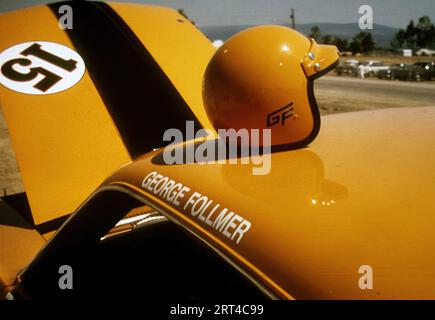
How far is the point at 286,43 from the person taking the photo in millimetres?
1431

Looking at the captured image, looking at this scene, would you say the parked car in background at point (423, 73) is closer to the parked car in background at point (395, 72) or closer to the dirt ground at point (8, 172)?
the parked car in background at point (395, 72)

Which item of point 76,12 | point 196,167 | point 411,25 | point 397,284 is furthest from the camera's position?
point 411,25

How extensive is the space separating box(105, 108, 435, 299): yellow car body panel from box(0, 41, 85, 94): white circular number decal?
3.12 metres

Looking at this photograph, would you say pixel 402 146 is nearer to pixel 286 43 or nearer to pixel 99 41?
pixel 286 43

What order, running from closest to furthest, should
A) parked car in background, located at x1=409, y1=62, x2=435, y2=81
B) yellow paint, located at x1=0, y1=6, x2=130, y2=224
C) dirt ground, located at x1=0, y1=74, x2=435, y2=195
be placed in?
yellow paint, located at x1=0, y1=6, x2=130, y2=224 < dirt ground, located at x1=0, y1=74, x2=435, y2=195 < parked car in background, located at x1=409, y1=62, x2=435, y2=81

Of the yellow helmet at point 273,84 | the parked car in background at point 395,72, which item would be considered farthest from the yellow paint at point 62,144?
the parked car in background at point 395,72

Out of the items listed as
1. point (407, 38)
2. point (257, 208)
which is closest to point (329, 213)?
point (257, 208)

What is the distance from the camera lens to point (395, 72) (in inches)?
1112

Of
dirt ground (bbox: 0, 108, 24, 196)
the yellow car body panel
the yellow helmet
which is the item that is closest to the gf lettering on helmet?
the yellow helmet

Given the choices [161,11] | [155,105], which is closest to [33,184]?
[155,105]

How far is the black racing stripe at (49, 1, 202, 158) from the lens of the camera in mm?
4176

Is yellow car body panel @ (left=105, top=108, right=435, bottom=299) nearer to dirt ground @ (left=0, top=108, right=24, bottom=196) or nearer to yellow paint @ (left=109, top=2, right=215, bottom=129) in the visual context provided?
yellow paint @ (left=109, top=2, right=215, bottom=129)

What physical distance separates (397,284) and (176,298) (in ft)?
4.04

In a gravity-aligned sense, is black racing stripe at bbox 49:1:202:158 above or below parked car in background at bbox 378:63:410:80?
above
